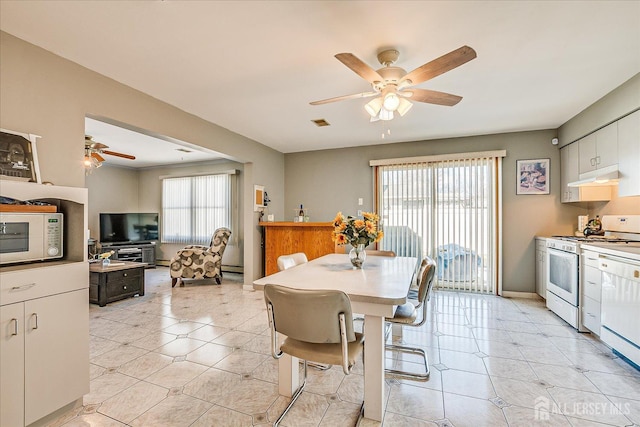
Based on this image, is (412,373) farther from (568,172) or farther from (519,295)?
(568,172)

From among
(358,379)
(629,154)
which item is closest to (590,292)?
(629,154)

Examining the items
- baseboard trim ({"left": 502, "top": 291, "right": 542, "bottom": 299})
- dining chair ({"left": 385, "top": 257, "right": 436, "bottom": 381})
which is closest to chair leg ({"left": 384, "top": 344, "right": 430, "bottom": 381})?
dining chair ({"left": 385, "top": 257, "right": 436, "bottom": 381})

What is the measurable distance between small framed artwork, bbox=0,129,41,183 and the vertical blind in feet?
14.7

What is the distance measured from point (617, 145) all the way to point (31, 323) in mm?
5137

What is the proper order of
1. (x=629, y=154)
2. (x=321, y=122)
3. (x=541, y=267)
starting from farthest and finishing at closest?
(x=541, y=267) < (x=321, y=122) < (x=629, y=154)

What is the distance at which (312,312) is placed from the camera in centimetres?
149

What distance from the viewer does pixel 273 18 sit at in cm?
190

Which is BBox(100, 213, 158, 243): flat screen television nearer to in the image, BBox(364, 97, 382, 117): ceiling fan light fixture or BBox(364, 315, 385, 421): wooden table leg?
BBox(364, 97, 382, 117): ceiling fan light fixture

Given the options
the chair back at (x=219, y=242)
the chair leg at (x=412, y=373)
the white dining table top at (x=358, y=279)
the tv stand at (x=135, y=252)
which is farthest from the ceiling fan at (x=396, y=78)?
the tv stand at (x=135, y=252)

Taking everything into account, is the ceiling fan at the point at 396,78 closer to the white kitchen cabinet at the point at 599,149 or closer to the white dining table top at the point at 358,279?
the white dining table top at the point at 358,279

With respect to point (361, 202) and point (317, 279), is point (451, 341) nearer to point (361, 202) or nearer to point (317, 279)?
point (317, 279)

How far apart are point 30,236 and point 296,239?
3497 millimetres

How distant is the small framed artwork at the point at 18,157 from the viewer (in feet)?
5.85

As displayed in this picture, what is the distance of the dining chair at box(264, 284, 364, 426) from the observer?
1468 mm
